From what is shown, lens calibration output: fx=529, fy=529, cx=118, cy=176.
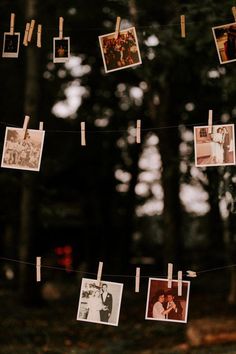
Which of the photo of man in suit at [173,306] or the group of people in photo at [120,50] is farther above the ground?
the group of people in photo at [120,50]

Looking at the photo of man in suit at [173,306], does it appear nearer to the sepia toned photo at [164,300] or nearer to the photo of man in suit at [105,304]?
the sepia toned photo at [164,300]

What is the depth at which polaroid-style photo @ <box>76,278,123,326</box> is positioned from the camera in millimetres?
4629

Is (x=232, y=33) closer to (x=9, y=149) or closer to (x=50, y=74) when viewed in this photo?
(x=9, y=149)

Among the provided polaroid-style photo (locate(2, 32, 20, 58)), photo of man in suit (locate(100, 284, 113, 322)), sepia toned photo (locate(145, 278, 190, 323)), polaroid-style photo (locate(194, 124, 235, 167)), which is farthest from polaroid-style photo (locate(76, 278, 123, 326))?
polaroid-style photo (locate(2, 32, 20, 58))

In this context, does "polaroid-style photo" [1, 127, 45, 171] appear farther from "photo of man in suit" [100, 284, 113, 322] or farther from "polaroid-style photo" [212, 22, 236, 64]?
"polaroid-style photo" [212, 22, 236, 64]

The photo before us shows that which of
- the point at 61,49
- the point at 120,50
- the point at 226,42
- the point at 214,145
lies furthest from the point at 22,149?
the point at 226,42

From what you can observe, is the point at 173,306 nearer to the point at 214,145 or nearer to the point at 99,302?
the point at 99,302

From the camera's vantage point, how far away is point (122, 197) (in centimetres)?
2064

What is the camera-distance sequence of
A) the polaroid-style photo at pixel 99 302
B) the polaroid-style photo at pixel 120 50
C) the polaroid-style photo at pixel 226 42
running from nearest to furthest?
the polaroid-style photo at pixel 99 302, the polaroid-style photo at pixel 226 42, the polaroid-style photo at pixel 120 50

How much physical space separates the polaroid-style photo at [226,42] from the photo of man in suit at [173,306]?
213 cm

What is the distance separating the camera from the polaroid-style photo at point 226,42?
4.78 m

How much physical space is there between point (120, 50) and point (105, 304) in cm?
231

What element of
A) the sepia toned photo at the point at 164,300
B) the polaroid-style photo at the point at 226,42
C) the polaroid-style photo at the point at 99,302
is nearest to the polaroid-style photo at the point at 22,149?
the polaroid-style photo at the point at 99,302

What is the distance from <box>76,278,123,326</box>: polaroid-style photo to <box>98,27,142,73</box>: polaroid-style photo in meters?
1.96
